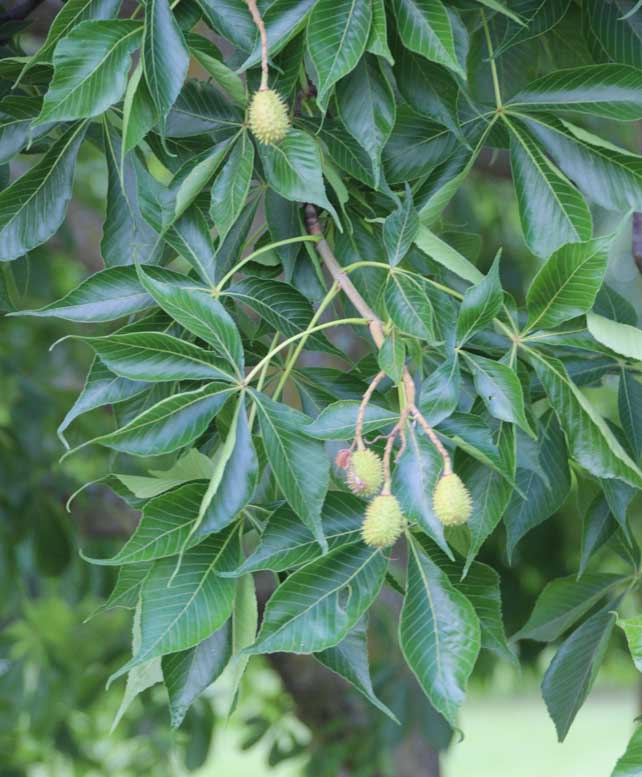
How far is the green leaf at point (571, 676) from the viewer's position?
0.94 m

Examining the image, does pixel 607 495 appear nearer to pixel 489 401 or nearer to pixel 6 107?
pixel 489 401

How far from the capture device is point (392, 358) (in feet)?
2.37

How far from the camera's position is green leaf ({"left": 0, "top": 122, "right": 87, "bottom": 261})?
0.93m

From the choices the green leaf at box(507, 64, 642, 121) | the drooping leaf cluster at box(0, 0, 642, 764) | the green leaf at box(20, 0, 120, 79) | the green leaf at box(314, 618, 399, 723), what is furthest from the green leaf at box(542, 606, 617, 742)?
the green leaf at box(20, 0, 120, 79)

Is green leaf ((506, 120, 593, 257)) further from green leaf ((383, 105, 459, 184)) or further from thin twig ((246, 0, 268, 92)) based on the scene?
thin twig ((246, 0, 268, 92))

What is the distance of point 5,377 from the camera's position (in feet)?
7.49

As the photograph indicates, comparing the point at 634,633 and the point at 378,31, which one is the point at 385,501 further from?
the point at 378,31

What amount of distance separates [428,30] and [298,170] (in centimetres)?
13

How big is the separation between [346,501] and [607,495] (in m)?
0.24

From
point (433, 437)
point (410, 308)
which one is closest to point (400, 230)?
point (410, 308)

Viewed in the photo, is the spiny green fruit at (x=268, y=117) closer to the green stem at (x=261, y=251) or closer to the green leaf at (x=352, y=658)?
the green stem at (x=261, y=251)

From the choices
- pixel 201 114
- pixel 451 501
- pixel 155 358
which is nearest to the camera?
pixel 451 501

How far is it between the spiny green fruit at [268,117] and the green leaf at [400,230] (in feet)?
0.32

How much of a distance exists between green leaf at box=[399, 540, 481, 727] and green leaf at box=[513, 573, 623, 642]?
0.30 metres
